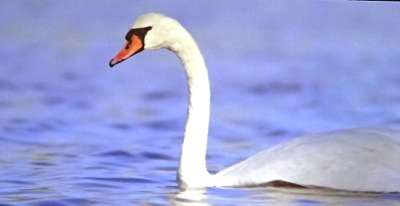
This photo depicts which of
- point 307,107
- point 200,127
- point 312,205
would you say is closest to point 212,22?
point 307,107

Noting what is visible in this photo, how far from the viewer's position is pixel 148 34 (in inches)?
130

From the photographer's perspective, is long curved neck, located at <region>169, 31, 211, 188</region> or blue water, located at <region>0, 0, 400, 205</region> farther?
blue water, located at <region>0, 0, 400, 205</region>

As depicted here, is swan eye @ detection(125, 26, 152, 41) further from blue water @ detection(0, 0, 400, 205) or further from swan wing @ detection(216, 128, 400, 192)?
blue water @ detection(0, 0, 400, 205)

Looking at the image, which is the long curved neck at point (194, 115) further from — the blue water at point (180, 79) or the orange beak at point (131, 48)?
the blue water at point (180, 79)

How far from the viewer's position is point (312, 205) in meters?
3.14

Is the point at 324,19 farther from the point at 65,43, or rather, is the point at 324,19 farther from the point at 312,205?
the point at 312,205

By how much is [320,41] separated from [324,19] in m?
0.08

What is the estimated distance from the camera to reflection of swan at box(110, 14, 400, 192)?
10.6ft

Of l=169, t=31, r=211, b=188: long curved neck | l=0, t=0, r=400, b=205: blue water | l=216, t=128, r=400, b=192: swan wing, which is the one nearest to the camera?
l=216, t=128, r=400, b=192: swan wing

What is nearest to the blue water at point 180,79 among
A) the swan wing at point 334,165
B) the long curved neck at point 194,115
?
the long curved neck at point 194,115

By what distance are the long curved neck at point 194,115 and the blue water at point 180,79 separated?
0.33 meters

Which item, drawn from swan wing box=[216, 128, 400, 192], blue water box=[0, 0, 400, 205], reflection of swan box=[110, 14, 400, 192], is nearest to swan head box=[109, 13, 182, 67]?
reflection of swan box=[110, 14, 400, 192]

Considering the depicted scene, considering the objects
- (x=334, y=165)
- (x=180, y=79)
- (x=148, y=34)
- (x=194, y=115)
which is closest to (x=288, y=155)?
(x=334, y=165)

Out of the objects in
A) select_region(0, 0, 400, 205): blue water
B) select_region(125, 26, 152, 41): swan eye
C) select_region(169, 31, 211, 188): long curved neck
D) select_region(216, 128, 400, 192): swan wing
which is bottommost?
select_region(216, 128, 400, 192): swan wing
